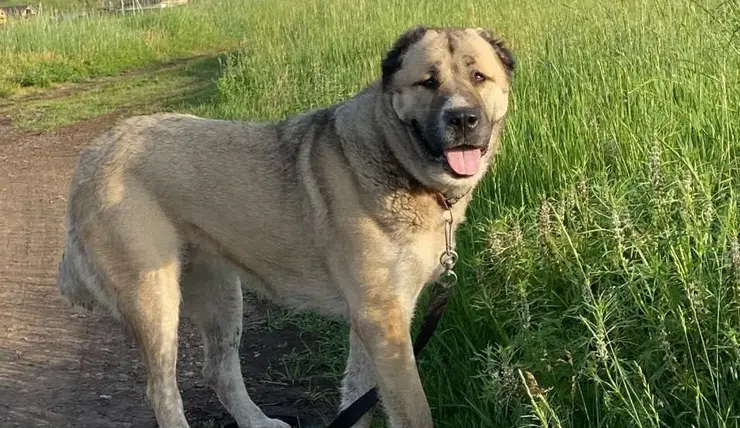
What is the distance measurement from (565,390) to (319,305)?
1.15 metres

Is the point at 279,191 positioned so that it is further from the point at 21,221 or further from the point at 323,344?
the point at 21,221

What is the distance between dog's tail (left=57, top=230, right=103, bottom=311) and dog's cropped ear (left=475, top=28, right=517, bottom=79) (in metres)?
1.95

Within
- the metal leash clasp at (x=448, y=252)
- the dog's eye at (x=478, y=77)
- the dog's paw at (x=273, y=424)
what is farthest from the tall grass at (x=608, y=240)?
the dog's paw at (x=273, y=424)

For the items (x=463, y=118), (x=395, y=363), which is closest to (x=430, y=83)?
(x=463, y=118)

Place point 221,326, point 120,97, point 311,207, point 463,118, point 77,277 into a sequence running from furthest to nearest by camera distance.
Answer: point 120,97 → point 221,326 → point 77,277 → point 311,207 → point 463,118

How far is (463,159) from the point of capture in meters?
3.26

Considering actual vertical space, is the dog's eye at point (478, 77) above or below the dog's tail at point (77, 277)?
above

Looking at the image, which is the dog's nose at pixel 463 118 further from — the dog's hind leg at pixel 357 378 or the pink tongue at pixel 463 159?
the dog's hind leg at pixel 357 378

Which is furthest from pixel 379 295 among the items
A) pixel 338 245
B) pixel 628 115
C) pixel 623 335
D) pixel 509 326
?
pixel 628 115

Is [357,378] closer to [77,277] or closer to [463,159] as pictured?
[463,159]

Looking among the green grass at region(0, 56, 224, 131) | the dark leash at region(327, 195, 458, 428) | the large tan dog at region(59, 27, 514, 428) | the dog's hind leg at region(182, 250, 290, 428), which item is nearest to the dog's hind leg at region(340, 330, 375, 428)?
the large tan dog at region(59, 27, 514, 428)

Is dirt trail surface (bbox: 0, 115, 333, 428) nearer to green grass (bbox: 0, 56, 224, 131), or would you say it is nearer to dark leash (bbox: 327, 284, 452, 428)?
dark leash (bbox: 327, 284, 452, 428)

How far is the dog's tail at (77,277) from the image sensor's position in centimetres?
365

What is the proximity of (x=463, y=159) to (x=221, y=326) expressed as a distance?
150cm
